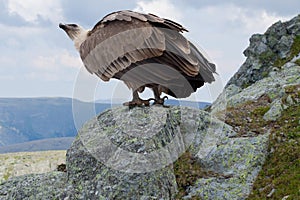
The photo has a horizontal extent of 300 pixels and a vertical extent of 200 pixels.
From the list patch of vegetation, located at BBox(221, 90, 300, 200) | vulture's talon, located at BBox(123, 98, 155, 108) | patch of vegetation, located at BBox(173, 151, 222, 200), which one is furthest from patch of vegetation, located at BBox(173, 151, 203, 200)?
vulture's talon, located at BBox(123, 98, 155, 108)

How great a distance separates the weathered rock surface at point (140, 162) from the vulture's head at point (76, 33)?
8.78ft

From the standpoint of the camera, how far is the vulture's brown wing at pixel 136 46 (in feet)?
33.8

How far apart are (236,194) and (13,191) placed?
25.2 feet

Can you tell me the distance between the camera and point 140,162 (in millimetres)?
11359

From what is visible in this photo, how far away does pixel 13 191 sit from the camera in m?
13.3

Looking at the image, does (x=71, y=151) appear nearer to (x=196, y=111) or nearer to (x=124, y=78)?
(x=124, y=78)

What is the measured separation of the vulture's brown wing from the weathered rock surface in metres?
2.08

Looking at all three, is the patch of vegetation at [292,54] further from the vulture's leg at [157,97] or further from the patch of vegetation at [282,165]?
the vulture's leg at [157,97]

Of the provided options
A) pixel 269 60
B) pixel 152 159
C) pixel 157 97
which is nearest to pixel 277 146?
pixel 157 97

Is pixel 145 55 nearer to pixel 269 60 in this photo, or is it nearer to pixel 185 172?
pixel 185 172

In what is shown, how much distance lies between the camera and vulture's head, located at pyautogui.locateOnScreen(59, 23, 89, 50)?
488 inches

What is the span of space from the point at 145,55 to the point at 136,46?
0.42m

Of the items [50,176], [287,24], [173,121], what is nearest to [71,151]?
[50,176]

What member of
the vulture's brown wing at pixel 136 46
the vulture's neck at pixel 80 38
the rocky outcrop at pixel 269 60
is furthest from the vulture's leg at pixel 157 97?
the rocky outcrop at pixel 269 60
